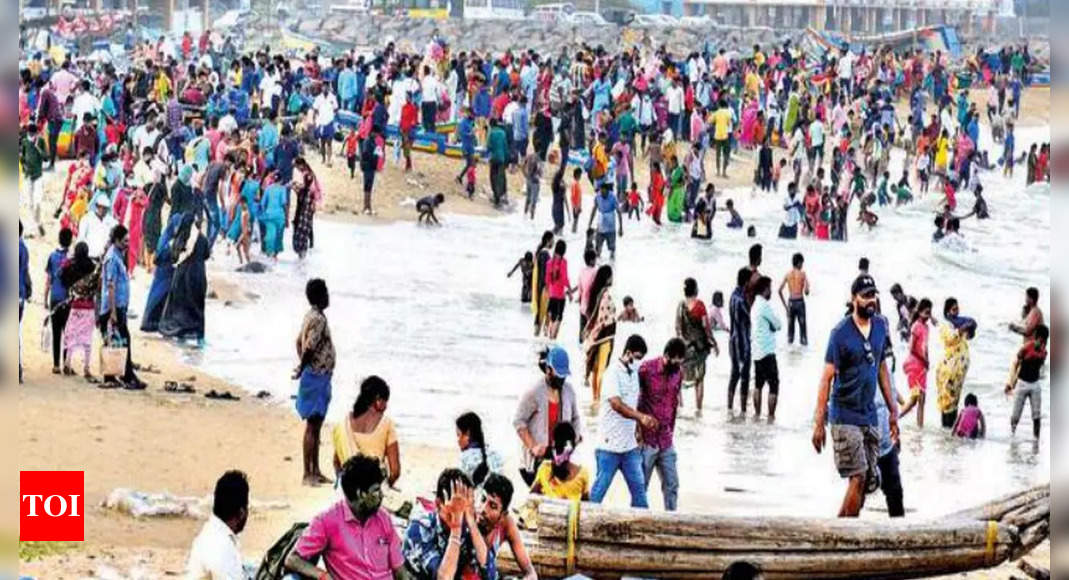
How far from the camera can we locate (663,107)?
1339 inches

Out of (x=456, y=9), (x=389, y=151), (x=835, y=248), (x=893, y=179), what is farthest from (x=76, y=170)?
(x=456, y=9)

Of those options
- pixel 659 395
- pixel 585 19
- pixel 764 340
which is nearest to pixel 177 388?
pixel 764 340

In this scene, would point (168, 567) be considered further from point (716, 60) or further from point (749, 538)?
point (716, 60)

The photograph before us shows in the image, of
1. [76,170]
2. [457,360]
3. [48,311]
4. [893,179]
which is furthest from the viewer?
[893,179]

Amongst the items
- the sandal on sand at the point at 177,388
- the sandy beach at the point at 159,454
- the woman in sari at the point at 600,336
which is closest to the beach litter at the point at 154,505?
the sandy beach at the point at 159,454

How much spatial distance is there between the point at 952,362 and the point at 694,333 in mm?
1956

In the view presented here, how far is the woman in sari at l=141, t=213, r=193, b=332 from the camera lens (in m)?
17.1

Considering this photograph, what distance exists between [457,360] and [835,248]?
12206 mm

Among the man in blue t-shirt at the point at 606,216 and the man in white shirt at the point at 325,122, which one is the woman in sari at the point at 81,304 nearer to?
the man in blue t-shirt at the point at 606,216

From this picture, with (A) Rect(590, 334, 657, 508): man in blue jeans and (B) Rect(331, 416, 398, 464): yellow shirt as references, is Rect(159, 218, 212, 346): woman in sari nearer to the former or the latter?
(A) Rect(590, 334, 657, 508): man in blue jeans

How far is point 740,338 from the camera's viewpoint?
1577cm

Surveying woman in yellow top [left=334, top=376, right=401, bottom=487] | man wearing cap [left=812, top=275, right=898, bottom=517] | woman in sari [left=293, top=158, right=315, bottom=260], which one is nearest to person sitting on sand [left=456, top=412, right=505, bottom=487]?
woman in yellow top [left=334, top=376, right=401, bottom=487]

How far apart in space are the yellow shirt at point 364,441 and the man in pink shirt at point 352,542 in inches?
84.0

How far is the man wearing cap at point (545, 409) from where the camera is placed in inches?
416
